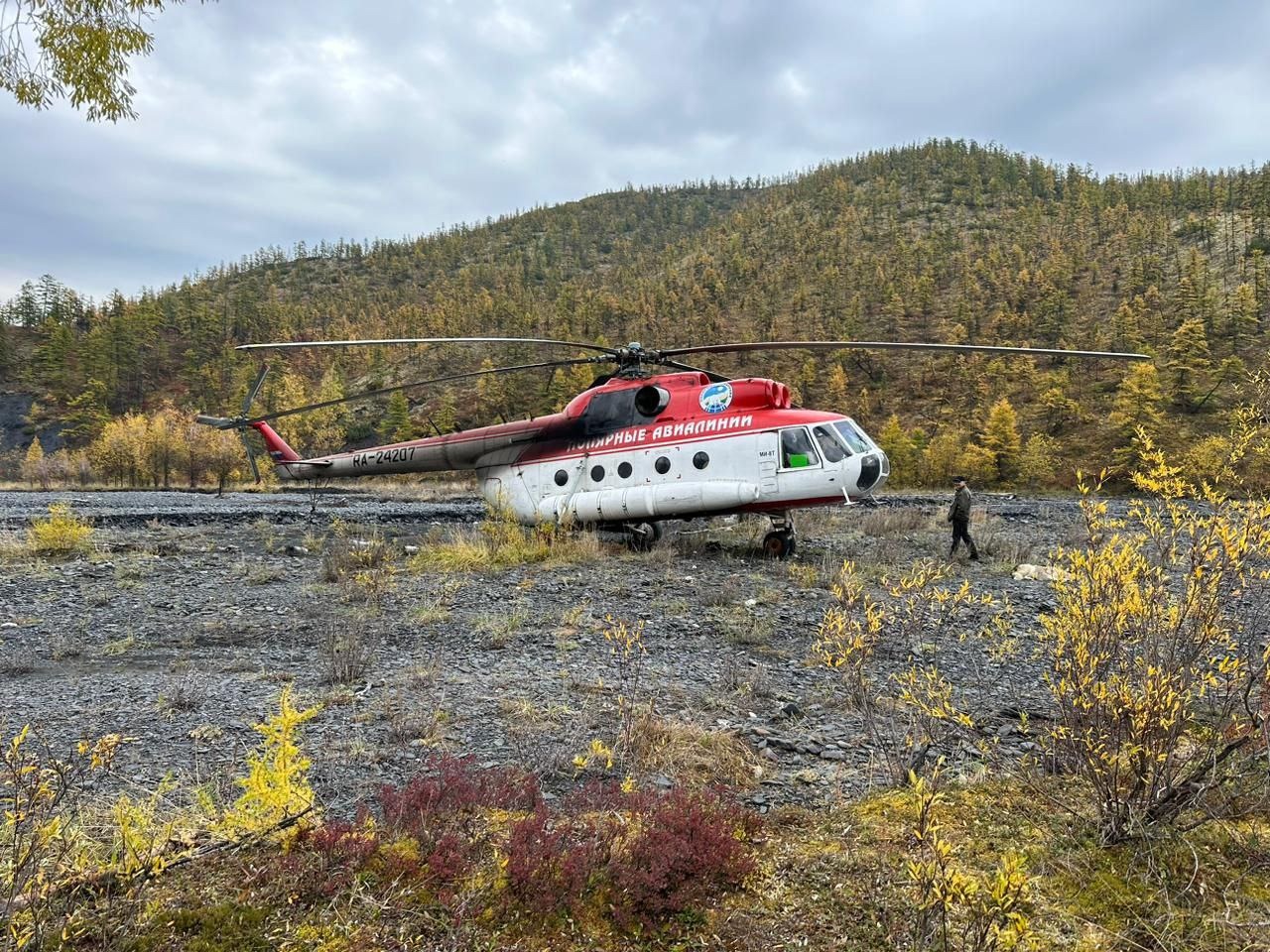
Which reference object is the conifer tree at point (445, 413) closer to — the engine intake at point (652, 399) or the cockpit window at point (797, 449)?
the engine intake at point (652, 399)

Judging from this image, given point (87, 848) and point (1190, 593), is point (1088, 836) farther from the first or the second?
point (87, 848)

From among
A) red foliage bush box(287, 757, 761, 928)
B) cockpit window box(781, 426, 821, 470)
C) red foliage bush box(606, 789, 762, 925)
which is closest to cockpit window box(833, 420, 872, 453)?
cockpit window box(781, 426, 821, 470)

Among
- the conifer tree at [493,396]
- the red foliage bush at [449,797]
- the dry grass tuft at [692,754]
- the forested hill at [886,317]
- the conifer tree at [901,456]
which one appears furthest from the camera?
the conifer tree at [493,396]

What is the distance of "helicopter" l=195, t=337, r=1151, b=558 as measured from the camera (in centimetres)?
1059

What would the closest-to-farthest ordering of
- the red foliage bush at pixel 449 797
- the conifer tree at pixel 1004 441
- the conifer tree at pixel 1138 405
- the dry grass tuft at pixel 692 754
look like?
the red foliage bush at pixel 449 797, the dry grass tuft at pixel 692 754, the conifer tree at pixel 1138 405, the conifer tree at pixel 1004 441

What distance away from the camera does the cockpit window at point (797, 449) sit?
34.6 ft

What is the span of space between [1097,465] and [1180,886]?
38.1 metres

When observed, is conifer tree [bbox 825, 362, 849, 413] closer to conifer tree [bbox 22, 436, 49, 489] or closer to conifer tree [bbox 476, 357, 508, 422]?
conifer tree [bbox 476, 357, 508, 422]

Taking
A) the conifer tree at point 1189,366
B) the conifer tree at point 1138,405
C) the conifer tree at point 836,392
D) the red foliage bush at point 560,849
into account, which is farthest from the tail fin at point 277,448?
the conifer tree at point 1189,366

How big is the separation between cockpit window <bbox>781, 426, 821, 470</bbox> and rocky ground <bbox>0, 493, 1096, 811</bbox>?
1670 mm

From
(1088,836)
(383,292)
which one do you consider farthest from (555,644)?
(383,292)

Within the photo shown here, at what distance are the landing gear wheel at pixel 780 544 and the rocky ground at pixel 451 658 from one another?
421 mm

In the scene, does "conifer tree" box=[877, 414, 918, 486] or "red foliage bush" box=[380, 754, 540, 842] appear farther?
"conifer tree" box=[877, 414, 918, 486]

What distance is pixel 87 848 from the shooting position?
2334 mm
